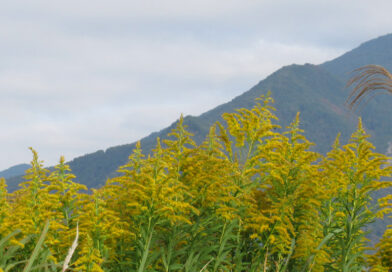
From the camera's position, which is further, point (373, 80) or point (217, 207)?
point (217, 207)

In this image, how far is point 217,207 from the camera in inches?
260

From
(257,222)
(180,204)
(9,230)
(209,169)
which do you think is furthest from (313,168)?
(9,230)

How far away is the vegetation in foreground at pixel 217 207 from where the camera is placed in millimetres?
5852

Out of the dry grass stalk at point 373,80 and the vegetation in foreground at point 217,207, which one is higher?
the dry grass stalk at point 373,80

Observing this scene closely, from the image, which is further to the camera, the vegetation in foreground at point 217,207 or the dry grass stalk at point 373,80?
the vegetation in foreground at point 217,207

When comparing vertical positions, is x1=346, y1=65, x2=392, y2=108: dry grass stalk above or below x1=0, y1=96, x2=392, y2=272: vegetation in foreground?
above

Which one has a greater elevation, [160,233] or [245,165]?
[245,165]

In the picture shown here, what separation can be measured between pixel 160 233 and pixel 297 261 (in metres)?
2.71

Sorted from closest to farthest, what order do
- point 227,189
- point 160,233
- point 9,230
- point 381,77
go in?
point 381,77 → point 9,230 → point 160,233 → point 227,189

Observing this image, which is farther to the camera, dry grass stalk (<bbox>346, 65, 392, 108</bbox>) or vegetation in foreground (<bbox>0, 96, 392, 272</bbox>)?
vegetation in foreground (<bbox>0, 96, 392, 272</bbox>)

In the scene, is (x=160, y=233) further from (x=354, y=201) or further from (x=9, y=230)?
(x=354, y=201)

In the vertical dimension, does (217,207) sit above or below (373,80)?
below

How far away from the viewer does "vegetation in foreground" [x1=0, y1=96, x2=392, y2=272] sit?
19.2ft

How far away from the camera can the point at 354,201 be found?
721 centimetres
